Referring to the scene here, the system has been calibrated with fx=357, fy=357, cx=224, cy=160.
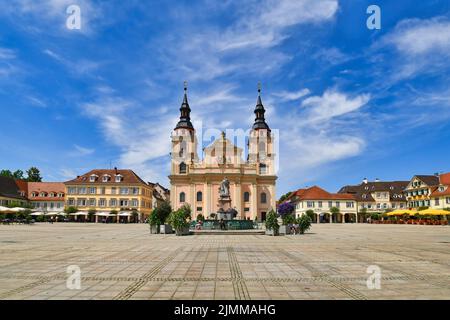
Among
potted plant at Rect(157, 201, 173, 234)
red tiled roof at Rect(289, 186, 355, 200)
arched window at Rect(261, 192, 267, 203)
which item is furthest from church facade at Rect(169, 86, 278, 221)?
potted plant at Rect(157, 201, 173, 234)

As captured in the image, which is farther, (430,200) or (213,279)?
(430,200)

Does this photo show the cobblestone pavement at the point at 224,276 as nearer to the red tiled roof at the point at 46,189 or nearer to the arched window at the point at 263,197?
the arched window at the point at 263,197

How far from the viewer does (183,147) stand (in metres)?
78.6

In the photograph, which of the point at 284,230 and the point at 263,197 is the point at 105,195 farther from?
the point at 284,230

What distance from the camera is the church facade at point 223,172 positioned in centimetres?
7200

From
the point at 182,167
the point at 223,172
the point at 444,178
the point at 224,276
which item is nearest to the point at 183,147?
the point at 182,167

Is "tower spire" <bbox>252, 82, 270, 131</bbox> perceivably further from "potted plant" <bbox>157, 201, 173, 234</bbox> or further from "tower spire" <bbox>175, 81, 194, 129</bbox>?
"potted plant" <bbox>157, 201, 173, 234</bbox>

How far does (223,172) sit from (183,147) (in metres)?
11.9

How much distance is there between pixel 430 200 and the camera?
71250 millimetres

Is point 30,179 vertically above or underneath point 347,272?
above

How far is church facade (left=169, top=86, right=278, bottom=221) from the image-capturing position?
236 ft

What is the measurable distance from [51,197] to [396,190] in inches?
3160
